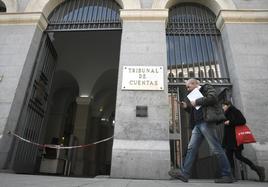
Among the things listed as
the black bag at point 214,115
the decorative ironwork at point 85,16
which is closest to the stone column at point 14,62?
the decorative ironwork at point 85,16

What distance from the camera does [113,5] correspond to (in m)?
7.68

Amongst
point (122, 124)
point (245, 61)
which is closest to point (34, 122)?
point (122, 124)

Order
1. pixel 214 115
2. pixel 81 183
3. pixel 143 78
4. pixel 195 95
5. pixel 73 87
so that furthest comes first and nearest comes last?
1. pixel 73 87
2. pixel 143 78
3. pixel 195 95
4. pixel 214 115
5. pixel 81 183

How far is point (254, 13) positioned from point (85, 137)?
31.6 ft

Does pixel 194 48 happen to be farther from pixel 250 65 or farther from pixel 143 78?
pixel 143 78

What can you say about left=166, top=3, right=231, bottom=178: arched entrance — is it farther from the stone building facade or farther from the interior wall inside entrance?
the interior wall inside entrance

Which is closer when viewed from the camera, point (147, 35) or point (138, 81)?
point (138, 81)

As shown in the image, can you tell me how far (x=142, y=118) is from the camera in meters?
5.38

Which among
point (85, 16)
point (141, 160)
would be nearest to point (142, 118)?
point (141, 160)

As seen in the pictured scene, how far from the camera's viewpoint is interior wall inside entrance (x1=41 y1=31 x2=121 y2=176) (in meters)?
11.0

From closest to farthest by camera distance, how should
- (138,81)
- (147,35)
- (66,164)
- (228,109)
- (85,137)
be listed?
(228,109) < (138,81) < (147,35) < (66,164) < (85,137)

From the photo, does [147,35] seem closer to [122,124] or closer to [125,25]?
[125,25]

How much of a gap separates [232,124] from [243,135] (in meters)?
0.32

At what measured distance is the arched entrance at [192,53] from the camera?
20.1 feet
